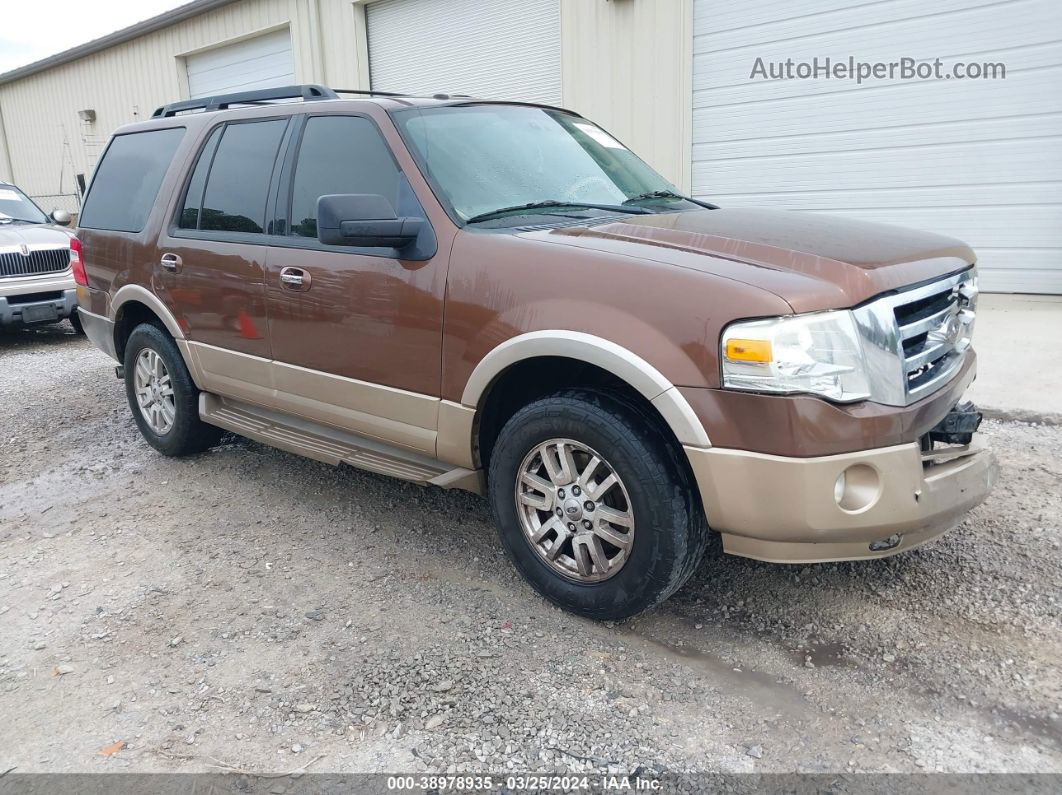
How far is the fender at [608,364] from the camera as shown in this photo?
2.68m

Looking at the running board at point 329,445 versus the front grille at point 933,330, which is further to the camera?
the running board at point 329,445

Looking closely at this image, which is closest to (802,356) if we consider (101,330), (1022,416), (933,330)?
(933,330)

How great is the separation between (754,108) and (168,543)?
24.8ft

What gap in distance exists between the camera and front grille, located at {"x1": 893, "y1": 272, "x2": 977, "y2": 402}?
2783 mm

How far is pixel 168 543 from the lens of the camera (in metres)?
3.99

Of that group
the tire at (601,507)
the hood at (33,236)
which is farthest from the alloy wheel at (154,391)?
the hood at (33,236)

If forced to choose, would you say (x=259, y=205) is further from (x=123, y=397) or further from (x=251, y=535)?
(x=123, y=397)

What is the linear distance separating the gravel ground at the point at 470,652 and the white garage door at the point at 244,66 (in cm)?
1190

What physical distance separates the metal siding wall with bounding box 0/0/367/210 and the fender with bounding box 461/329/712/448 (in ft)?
36.9

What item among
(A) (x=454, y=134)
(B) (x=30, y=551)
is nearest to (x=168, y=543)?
(B) (x=30, y=551)

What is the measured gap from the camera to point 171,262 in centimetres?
458

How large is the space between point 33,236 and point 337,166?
282 inches

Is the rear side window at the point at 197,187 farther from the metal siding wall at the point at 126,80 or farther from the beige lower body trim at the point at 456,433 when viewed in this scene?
the metal siding wall at the point at 126,80

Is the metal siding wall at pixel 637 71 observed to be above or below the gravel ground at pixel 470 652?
above
